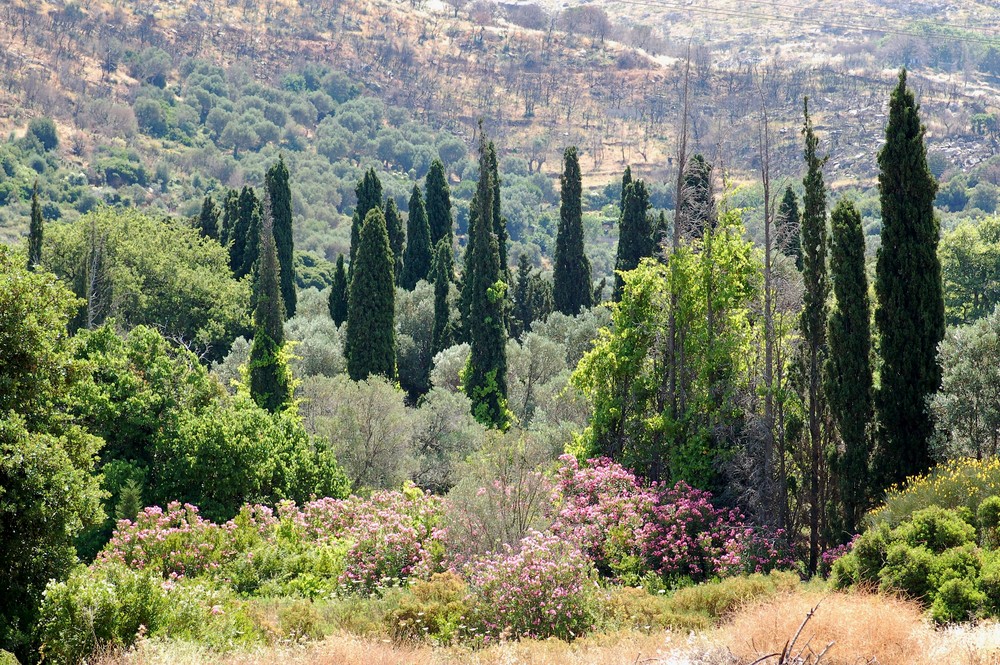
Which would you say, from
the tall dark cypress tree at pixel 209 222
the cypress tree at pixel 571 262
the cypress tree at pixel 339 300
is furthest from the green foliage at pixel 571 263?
the tall dark cypress tree at pixel 209 222

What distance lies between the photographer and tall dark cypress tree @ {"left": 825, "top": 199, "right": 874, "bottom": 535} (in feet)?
64.5

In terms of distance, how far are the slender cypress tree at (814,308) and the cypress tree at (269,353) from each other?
16630 millimetres

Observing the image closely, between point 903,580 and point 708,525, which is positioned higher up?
point 903,580

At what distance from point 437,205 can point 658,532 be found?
→ 115ft

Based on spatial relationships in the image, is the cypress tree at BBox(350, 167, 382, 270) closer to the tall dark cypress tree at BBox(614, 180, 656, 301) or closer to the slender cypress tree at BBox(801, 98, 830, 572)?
the tall dark cypress tree at BBox(614, 180, 656, 301)

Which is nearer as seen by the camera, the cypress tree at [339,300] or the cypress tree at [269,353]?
the cypress tree at [269,353]

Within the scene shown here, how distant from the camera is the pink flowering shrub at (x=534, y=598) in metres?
14.9

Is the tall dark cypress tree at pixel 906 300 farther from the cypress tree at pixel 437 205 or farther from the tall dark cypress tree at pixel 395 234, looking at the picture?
the cypress tree at pixel 437 205

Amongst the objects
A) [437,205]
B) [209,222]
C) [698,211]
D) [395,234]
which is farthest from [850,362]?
[209,222]

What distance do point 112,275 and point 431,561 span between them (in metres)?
34.8

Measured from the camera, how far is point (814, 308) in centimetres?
2086

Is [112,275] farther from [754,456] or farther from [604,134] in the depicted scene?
[604,134]

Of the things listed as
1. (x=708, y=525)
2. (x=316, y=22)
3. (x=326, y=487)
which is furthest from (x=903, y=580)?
(x=316, y=22)

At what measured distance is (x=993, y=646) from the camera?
11.9 meters
